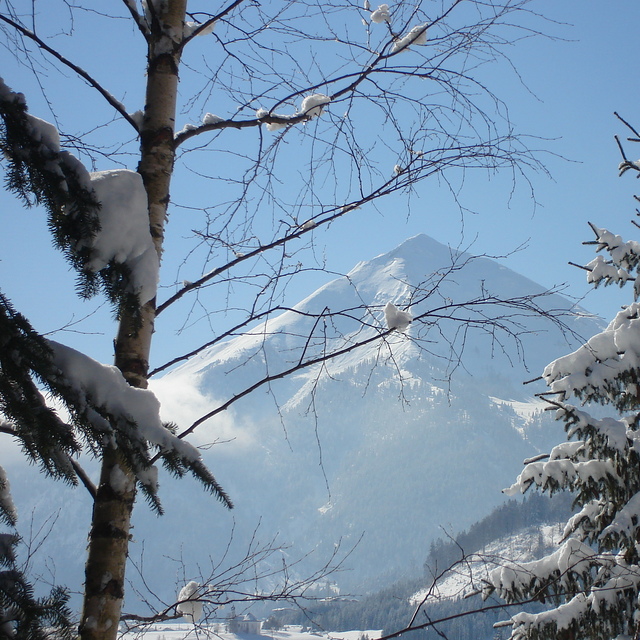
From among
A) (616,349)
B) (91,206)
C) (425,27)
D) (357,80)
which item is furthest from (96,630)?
(616,349)

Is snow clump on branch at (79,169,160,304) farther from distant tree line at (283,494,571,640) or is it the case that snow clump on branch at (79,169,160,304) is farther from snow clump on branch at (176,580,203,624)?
distant tree line at (283,494,571,640)

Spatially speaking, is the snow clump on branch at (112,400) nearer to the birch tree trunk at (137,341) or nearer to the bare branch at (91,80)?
the birch tree trunk at (137,341)

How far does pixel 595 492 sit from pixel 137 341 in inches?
187

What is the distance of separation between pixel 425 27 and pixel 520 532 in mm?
95741

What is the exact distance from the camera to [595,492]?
16.6 feet

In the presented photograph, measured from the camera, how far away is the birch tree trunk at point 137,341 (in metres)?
1.57

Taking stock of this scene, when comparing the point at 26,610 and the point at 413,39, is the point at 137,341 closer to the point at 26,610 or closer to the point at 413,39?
the point at 26,610

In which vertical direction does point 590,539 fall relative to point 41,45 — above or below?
below

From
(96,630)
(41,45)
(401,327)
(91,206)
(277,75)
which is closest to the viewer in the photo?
(91,206)

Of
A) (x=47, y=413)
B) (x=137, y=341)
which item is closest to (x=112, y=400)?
(x=47, y=413)

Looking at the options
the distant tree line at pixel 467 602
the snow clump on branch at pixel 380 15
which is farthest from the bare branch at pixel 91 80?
the distant tree line at pixel 467 602

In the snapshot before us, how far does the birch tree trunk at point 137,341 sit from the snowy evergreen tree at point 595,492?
3.74 metres

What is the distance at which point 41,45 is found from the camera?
6.37 feet

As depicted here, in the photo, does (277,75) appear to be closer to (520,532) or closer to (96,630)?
(96,630)
